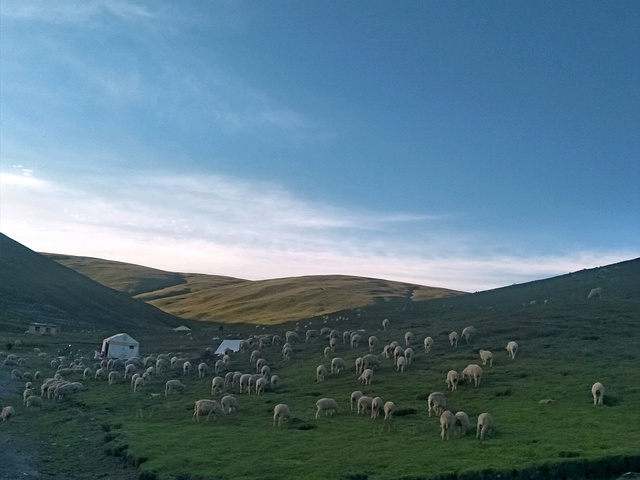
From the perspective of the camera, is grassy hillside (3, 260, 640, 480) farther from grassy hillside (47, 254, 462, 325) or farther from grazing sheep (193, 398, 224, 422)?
grassy hillside (47, 254, 462, 325)

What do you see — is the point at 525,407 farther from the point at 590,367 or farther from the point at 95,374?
the point at 95,374

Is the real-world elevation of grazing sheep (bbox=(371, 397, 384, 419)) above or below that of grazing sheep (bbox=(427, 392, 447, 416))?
below

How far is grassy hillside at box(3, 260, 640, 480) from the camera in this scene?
19.3 m

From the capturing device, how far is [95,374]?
47.7 metres

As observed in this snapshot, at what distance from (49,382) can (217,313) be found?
114838mm

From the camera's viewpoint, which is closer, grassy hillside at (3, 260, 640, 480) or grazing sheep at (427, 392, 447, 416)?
grassy hillside at (3, 260, 640, 480)

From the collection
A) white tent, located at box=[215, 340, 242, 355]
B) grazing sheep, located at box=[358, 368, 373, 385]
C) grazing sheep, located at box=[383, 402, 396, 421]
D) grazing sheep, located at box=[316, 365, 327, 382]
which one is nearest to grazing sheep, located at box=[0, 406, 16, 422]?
grazing sheep, located at box=[316, 365, 327, 382]

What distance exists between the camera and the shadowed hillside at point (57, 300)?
97.4m

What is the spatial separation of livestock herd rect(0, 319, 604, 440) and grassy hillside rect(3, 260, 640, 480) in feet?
1.69

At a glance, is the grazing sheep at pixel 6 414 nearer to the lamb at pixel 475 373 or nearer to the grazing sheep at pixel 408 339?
the lamb at pixel 475 373

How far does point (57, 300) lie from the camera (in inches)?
4402

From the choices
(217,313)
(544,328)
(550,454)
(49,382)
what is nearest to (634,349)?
(544,328)

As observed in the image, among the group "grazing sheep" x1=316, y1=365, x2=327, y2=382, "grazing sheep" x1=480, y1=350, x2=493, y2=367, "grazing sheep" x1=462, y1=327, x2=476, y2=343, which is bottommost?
"grazing sheep" x1=316, y1=365, x2=327, y2=382

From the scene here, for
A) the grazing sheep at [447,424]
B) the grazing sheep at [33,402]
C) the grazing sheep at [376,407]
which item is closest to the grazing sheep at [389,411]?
the grazing sheep at [376,407]
